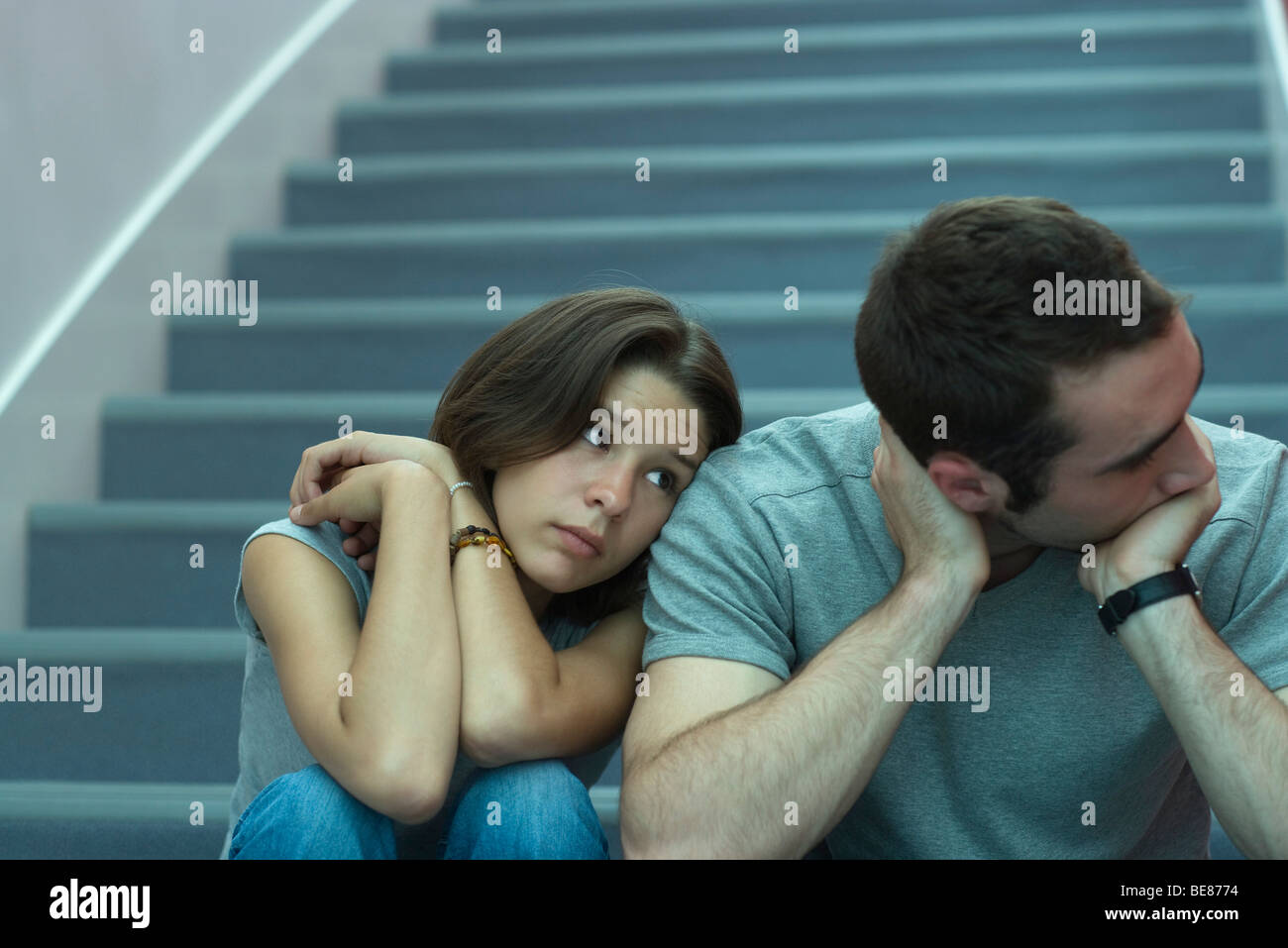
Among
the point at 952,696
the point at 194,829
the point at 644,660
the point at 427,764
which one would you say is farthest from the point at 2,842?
the point at 952,696

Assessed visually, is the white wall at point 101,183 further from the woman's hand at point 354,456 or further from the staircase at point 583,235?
the woman's hand at point 354,456

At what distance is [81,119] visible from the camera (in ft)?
6.20

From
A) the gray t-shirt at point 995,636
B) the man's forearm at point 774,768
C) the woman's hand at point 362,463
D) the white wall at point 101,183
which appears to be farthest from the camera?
the white wall at point 101,183

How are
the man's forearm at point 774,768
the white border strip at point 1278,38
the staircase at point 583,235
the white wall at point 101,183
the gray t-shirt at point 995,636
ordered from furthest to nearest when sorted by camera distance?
the white border strip at point 1278,38 < the white wall at point 101,183 < the staircase at point 583,235 < the gray t-shirt at point 995,636 < the man's forearm at point 774,768

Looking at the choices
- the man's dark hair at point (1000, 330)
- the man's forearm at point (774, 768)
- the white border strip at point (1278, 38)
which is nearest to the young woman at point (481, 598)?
the man's forearm at point (774, 768)

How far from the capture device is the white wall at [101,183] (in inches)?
68.8

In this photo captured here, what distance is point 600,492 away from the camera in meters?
1.07

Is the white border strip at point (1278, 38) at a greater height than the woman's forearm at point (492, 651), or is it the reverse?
the white border strip at point (1278, 38)

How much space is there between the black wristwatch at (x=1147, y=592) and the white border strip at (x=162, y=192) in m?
1.48

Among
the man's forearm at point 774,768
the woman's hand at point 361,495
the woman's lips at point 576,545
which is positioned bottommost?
the man's forearm at point 774,768

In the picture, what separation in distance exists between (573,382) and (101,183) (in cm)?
121

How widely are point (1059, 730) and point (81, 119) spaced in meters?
1.67

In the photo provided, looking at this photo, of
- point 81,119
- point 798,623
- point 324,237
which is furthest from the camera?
point 324,237

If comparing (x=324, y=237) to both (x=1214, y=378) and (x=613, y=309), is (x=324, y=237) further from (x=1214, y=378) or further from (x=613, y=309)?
Result: (x=1214, y=378)
